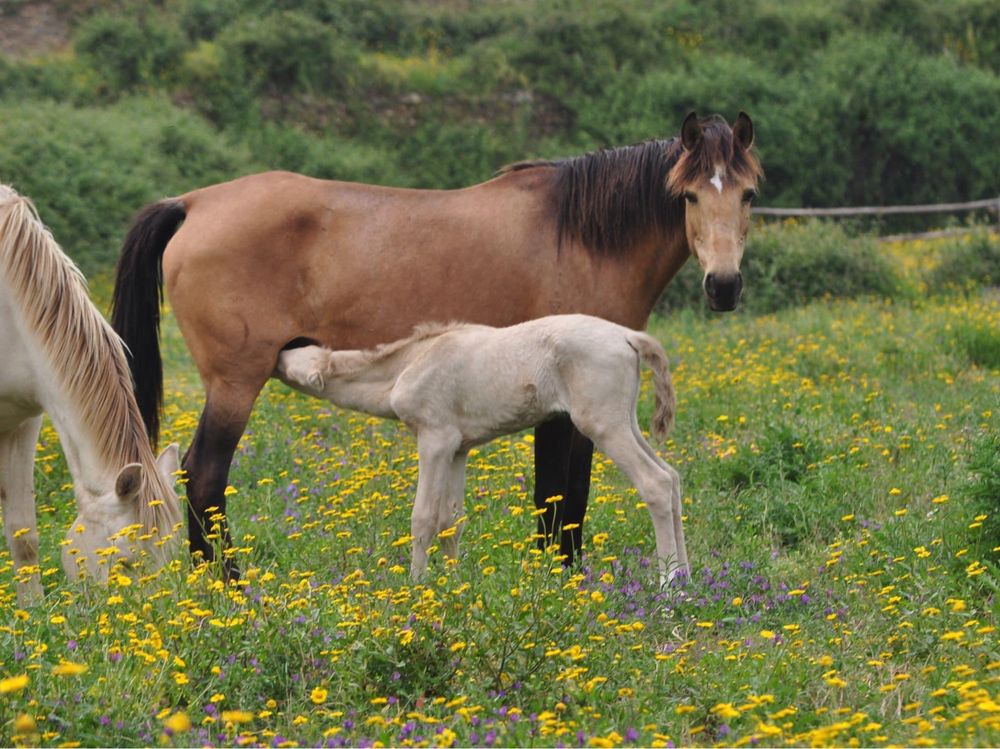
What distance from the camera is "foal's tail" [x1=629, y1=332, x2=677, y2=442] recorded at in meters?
5.33

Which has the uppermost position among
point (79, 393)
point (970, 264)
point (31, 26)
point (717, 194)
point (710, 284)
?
point (31, 26)

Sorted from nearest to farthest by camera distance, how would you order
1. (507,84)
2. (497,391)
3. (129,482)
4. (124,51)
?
(129,482)
(497,391)
(124,51)
(507,84)

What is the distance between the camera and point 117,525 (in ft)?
16.6

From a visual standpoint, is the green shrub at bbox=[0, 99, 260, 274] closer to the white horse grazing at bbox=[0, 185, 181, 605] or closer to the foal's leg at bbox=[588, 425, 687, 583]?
the white horse grazing at bbox=[0, 185, 181, 605]

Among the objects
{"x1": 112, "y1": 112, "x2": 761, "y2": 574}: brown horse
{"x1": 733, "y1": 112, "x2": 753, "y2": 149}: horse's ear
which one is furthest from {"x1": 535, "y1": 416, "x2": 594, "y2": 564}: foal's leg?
{"x1": 733, "y1": 112, "x2": 753, "y2": 149}: horse's ear

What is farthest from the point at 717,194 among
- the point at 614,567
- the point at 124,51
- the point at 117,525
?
the point at 124,51

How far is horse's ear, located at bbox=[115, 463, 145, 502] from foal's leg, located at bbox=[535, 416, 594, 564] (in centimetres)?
193

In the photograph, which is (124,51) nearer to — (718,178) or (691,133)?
(691,133)

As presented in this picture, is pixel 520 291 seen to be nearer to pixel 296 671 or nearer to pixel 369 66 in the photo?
pixel 296 671

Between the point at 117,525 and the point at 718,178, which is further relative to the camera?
the point at 718,178

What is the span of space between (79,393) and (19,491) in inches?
32.8

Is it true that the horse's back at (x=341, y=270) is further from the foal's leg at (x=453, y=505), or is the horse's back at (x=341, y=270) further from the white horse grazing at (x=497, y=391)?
the foal's leg at (x=453, y=505)

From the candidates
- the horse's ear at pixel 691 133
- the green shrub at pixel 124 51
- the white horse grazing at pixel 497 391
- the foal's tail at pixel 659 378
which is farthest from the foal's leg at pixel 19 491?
the green shrub at pixel 124 51

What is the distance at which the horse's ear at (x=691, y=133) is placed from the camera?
5.80m
